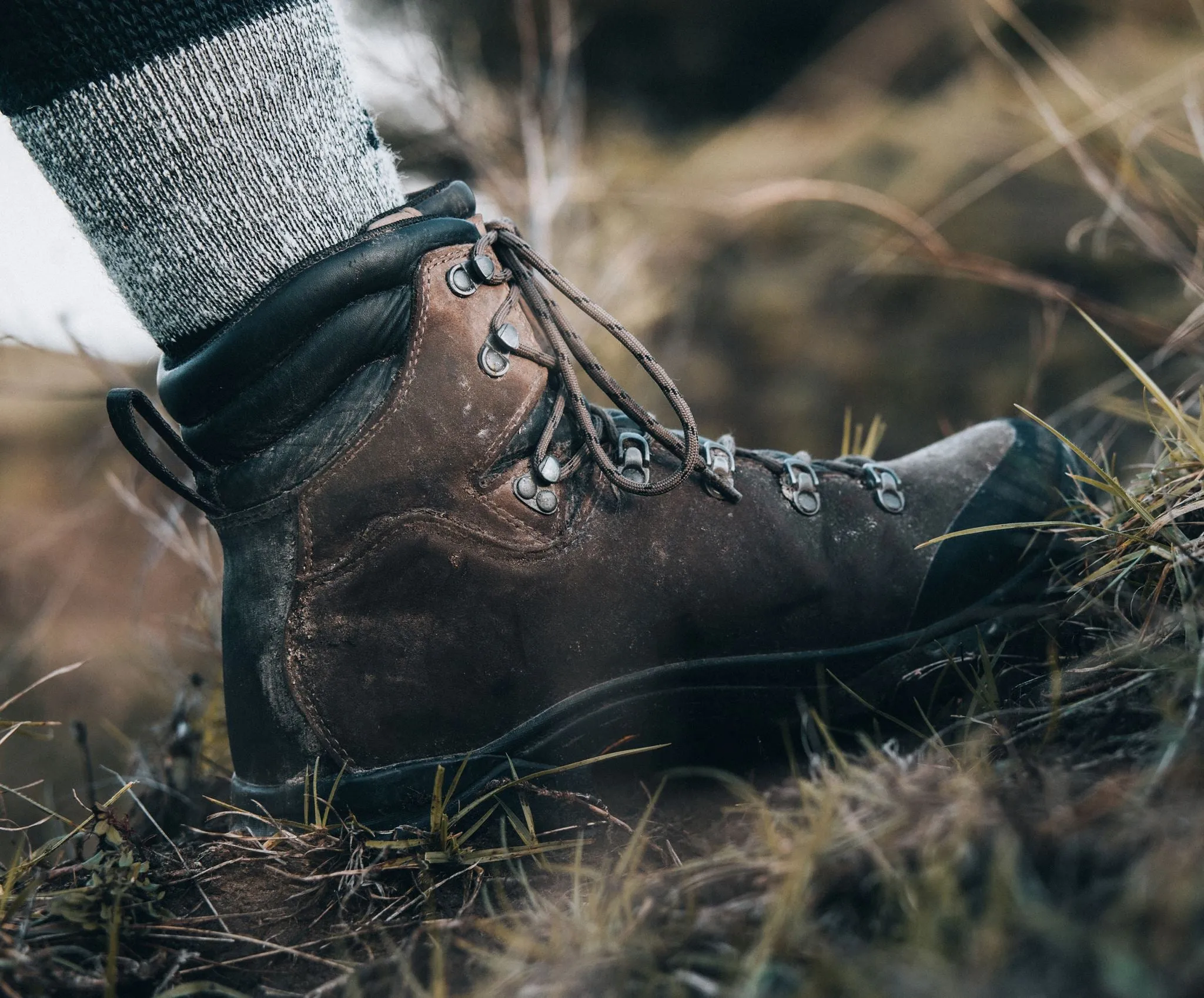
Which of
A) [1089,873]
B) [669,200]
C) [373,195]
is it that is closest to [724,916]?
[1089,873]

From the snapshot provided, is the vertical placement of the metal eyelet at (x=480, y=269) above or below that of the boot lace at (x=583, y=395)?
above

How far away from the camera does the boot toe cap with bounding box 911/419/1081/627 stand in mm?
1226

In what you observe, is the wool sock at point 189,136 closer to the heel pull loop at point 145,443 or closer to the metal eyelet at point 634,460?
the heel pull loop at point 145,443

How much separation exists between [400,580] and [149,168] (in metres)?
0.54

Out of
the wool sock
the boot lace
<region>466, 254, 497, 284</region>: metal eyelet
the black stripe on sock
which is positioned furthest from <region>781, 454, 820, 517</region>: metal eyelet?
the black stripe on sock

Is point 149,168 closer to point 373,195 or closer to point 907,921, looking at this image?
point 373,195

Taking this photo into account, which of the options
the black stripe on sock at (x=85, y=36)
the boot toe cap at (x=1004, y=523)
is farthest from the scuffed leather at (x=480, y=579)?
the black stripe on sock at (x=85, y=36)

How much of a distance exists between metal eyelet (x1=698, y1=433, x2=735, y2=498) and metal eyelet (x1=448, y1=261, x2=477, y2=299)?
36 cm

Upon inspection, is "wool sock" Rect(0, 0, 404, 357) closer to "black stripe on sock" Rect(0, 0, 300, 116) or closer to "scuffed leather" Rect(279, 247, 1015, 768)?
"black stripe on sock" Rect(0, 0, 300, 116)

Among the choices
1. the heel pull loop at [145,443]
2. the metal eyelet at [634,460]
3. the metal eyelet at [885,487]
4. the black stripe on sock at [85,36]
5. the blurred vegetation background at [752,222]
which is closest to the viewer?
the black stripe on sock at [85,36]

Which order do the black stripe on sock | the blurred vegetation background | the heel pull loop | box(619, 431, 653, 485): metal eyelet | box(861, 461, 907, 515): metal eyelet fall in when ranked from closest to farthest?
the black stripe on sock
the heel pull loop
box(619, 431, 653, 485): metal eyelet
box(861, 461, 907, 515): metal eyelet
the blurred vegetation background

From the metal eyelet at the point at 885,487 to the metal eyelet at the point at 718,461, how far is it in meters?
0.21

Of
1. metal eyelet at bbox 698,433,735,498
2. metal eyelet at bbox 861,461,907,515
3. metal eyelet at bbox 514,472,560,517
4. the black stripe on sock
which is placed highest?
the black stripe on sock

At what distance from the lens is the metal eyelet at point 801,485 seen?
123cm
